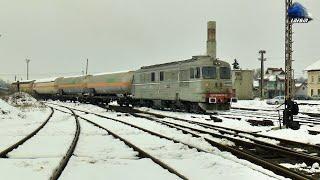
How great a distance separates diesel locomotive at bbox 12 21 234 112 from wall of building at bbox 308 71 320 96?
5347cm

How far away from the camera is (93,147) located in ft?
37.6

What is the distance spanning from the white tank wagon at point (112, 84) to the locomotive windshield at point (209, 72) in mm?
10427

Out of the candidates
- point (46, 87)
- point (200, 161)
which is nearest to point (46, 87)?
point (46, 87)

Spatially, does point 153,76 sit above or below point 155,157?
above

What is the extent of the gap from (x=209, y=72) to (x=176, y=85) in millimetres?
2556

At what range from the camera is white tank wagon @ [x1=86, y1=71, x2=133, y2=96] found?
3517cm

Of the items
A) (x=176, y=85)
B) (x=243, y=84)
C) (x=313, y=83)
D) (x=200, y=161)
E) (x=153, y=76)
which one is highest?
(x=313, y=83)

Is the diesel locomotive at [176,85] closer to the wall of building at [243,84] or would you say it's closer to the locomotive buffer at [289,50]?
the locomotive buffer at [289,50]

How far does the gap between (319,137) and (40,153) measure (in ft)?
26.1

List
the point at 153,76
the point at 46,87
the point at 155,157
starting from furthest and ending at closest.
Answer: the point at 46,87 < the point at 153,76 < the point at 155,157

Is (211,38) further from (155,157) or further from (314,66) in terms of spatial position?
(155,157)

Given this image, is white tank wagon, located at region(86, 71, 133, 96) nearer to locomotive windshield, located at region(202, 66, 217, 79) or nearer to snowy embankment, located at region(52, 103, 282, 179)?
locomotive windshield, located at region(202, 66, 217, 79)

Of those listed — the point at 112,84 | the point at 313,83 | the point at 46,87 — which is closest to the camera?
the point at 112,84

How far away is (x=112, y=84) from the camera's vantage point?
3731 cm
